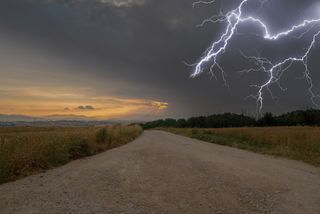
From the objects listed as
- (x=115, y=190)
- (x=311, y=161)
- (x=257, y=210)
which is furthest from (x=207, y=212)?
(x=311, y=161)

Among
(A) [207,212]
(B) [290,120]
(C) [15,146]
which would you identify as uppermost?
(B) [290,120]

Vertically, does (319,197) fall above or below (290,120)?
below

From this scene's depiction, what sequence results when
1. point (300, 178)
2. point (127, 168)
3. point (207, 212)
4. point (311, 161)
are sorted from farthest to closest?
point (311, 161), point (127, 168), point (300, 178), point (207, 212)

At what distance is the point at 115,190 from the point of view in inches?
290

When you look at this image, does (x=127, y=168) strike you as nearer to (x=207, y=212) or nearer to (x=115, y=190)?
(x=115, y=190)

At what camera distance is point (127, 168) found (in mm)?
10539

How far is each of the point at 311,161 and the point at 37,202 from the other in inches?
459

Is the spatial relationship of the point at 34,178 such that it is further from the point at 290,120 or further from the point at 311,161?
the point at 290,120

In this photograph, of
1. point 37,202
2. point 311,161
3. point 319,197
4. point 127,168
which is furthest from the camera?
point 311,161

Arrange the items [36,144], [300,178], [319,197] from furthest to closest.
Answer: [36,144], [300,178], [319,197]

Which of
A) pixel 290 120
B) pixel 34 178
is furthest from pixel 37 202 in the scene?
pixel 290 120

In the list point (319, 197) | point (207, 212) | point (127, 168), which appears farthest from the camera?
point (127, 168)

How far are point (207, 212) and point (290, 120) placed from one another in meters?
88.5

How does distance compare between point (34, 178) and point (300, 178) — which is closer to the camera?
point (34, 178)
